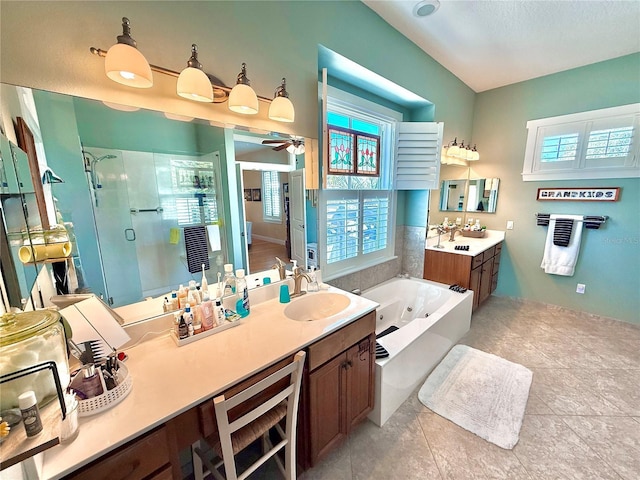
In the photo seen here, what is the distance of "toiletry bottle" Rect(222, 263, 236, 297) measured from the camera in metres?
1.51

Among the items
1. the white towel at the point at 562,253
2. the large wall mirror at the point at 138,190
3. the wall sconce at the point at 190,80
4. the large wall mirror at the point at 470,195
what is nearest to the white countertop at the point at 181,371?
the large wall mirror at the point at 138,190

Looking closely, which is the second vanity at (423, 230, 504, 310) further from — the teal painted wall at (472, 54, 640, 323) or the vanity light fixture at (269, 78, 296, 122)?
the vanity light fixture at (269, 78, 296, 122)

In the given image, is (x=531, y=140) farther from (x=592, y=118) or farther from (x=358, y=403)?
(x=358, y=403)

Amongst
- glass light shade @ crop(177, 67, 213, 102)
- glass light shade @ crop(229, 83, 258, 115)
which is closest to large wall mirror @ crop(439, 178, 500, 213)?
glass light shade @ crop(229, 83, 258, 115)

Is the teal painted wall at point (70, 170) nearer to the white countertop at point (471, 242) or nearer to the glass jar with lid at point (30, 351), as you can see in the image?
the glass jar with lid at point (30, 351)

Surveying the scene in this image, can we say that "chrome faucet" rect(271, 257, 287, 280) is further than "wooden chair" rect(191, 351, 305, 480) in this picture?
Yes

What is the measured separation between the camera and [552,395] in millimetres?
1990

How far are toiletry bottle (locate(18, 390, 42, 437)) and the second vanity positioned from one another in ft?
10.6

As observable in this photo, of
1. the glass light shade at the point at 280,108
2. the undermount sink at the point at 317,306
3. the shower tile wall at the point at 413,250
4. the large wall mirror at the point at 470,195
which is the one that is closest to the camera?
the glass light shade at the point at 280,108

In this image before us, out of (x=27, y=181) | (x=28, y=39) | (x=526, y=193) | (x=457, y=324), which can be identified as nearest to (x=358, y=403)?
(x=457, y=324)

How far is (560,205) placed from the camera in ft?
10.5

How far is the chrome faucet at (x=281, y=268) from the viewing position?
1.84 m

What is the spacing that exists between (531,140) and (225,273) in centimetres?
407

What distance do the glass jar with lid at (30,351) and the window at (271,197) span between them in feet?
3.87
